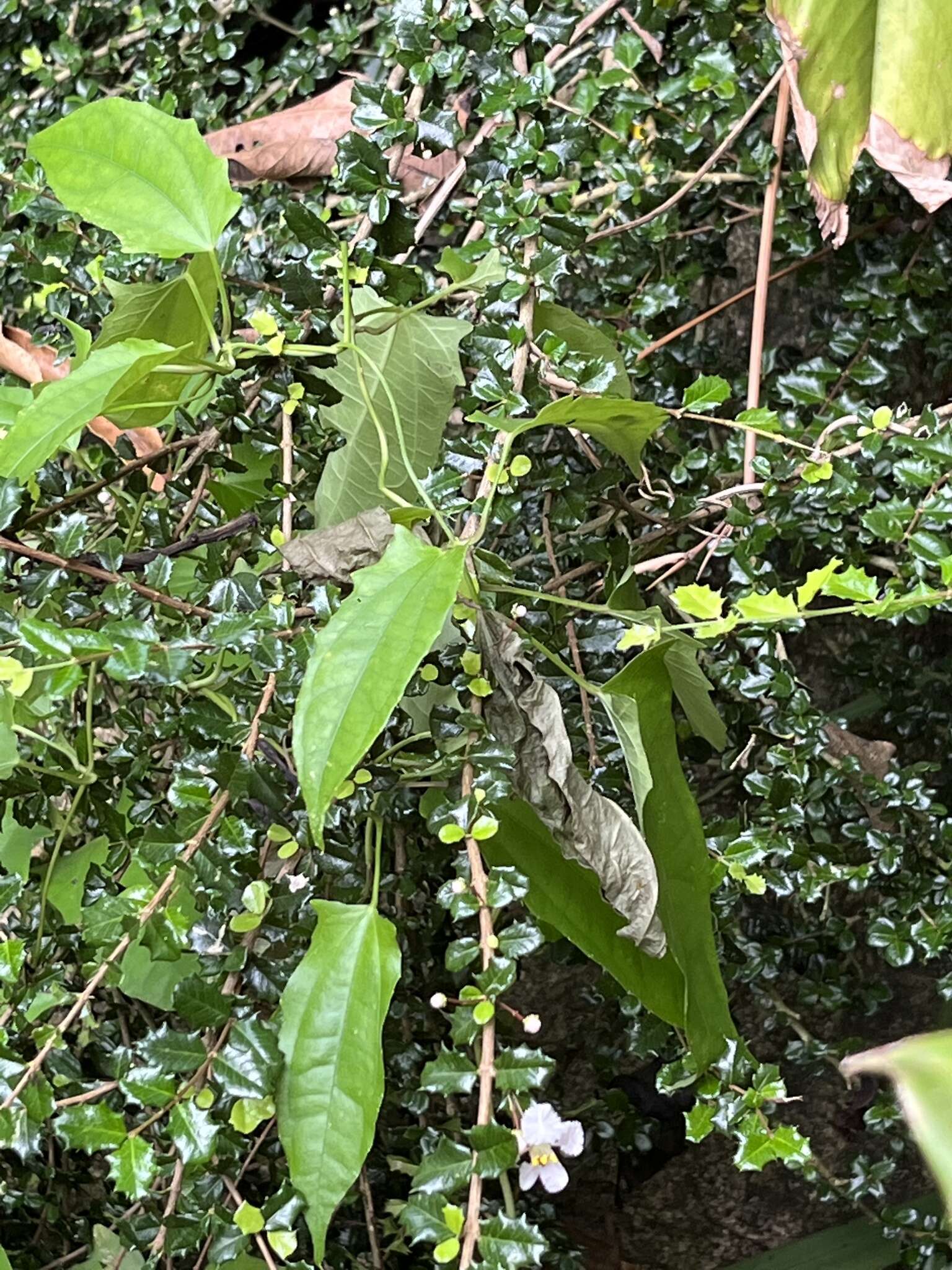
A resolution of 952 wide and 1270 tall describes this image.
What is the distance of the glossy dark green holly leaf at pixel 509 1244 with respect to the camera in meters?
0.44

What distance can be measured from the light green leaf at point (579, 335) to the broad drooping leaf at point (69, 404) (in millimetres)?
267

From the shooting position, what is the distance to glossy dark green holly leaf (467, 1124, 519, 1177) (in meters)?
0.45

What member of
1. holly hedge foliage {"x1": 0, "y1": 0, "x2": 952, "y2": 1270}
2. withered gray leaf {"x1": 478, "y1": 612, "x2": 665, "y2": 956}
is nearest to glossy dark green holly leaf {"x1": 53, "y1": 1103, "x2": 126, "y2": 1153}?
holly hedge foliage {"x1": 0, "y1": 0, "x2": 952, "y2": 1270}

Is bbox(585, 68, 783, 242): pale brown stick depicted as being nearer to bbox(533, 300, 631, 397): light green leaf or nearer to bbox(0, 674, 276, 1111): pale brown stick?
bbox(533, 300, 631, 397): light green leaf

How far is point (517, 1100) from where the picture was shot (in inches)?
18.9

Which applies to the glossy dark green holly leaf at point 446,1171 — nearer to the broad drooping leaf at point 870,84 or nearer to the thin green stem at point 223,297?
the thin green stem at point 223,297

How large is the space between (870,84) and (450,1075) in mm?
631

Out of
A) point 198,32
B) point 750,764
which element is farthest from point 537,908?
point 198,32

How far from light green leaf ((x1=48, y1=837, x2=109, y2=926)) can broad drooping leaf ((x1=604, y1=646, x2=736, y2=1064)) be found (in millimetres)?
426

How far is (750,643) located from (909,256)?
403mm

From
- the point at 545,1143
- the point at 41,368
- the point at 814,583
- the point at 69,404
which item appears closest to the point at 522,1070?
the point at 545,1143

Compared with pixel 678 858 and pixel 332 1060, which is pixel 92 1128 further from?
pixel 678 858

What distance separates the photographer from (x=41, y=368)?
932 mm

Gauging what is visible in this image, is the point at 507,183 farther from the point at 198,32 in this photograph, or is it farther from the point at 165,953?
the point at 198,32
